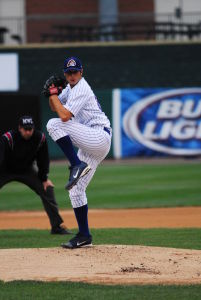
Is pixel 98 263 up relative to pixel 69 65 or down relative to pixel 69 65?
down

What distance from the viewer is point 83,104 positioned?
8.28 meters

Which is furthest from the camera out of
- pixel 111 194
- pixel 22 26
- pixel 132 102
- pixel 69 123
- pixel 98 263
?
pixel 22 26

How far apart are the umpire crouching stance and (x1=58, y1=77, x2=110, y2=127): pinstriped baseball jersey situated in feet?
7.33

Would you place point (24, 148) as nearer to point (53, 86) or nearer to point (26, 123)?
point (26, 123)

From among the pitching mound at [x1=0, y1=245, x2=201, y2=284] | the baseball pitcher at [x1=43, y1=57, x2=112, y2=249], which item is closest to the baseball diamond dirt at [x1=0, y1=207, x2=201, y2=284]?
the pitching mound at [x1=0, y1=245, x2=201, y2=284]

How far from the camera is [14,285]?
6.93 m

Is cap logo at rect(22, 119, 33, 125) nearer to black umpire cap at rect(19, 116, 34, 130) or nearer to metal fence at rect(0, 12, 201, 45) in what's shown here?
black umpire cap at rect(19, 116, 34, 130)

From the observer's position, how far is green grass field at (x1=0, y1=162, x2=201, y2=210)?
1609 centimetres

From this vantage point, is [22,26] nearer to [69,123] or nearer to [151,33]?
[151,33]

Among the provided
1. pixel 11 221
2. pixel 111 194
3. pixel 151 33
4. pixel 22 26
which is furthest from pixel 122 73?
pixel 11 221

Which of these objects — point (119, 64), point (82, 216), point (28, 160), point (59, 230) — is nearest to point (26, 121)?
point (28, 160)

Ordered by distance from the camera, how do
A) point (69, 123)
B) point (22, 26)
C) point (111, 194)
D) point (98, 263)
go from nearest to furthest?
point (98, 263) → point (69, 123) → point (111, 194) → point (22, 26)

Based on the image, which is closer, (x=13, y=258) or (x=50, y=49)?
(x=13, y=258)

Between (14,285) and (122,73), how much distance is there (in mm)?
22817
